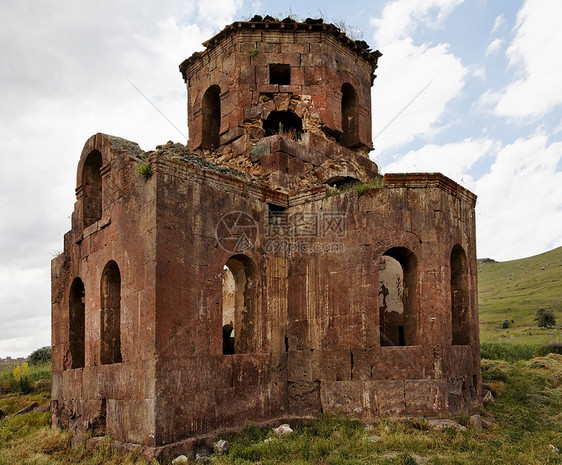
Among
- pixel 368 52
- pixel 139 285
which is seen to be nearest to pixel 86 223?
pixel 139 285

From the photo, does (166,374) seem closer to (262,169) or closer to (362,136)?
(262,169)

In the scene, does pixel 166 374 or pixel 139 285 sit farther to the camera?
pixel 139 285

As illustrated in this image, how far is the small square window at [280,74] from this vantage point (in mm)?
12566

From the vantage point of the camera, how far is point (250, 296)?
952cm

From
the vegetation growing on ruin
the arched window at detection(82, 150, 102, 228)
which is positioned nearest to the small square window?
the arched window at detection(82, 150, 102, 228)

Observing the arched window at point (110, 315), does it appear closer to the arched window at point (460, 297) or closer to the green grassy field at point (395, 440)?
the green grassy field at point (395, 440)

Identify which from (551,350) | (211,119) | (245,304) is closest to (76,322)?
(245,304)

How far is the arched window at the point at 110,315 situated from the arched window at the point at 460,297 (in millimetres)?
6494

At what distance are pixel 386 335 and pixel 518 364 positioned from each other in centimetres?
687

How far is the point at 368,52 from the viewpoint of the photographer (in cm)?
1342

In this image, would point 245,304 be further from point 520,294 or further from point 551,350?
point 520,294

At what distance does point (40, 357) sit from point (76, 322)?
17.6 meters

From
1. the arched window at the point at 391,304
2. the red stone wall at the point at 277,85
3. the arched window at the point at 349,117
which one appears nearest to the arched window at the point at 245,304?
the arched window at the point at 391,304

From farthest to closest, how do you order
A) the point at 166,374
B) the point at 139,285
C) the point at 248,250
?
the point at 248,250
the point at 139,285
the point at 166,374
